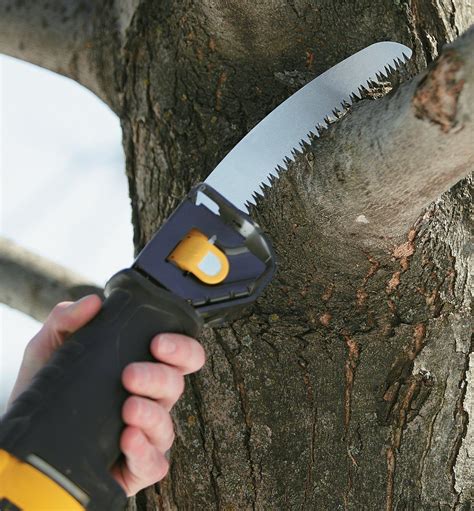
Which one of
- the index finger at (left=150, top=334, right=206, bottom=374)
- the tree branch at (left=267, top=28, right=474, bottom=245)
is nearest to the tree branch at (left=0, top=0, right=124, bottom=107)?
the tree branch at (left=267, top=28, right=474, bottom=245)

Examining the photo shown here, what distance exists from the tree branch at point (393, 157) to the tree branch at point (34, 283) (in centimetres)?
89

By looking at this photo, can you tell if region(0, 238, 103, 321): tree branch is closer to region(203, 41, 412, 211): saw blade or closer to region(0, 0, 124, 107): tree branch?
region(0, 0, 124, 107): tree branch

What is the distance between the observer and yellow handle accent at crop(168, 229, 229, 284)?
1.31 metres

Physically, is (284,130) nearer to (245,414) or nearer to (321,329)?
(321,329)

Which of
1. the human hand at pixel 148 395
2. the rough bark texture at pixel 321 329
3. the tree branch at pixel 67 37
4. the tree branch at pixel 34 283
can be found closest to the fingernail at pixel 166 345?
the human hand at pixel 148 395

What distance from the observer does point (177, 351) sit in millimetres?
1300

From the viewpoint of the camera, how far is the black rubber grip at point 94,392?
1198mm

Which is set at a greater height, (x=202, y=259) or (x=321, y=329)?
(x=321, y=329)

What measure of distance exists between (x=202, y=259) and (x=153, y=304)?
0.11 metres

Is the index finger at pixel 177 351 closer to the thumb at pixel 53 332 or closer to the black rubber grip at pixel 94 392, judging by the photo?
the black rubber grip at pixel 94 392

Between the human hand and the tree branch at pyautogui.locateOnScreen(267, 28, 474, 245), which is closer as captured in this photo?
the tree branch at pyautogui.locateOnScreen(267, 28, 474, 245)

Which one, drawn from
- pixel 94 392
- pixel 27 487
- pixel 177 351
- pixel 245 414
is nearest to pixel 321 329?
pixel 245 414

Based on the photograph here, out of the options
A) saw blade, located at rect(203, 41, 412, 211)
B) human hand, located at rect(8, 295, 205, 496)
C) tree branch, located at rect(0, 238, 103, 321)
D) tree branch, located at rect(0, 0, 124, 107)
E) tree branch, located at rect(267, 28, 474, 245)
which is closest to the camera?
tree branch, located at rect(267, 28, 474, 245)

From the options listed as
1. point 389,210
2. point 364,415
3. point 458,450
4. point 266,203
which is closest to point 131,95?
point 266,203
